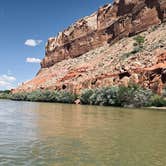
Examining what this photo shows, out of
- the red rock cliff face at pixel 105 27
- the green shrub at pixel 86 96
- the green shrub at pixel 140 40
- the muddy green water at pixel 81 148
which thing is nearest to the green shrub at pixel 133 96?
the green shrub at pixel 86 96

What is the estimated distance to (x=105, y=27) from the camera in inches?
4806

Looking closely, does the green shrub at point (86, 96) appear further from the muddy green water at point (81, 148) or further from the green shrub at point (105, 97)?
the muddy green water at point (81, 148)

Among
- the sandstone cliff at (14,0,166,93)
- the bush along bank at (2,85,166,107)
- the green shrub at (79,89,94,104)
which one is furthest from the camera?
the sandstone cliff at (14,0,166,93)

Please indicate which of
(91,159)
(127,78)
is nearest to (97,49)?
(127,78)

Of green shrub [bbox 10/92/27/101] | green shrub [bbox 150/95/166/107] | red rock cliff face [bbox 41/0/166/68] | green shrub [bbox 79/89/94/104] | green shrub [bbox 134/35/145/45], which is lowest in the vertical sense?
green shrub [bbox 150/95/166/107]

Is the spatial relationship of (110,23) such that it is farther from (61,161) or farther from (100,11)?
(61,161)

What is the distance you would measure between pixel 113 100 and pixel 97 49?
55452 millimetres

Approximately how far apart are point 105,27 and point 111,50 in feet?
56.8

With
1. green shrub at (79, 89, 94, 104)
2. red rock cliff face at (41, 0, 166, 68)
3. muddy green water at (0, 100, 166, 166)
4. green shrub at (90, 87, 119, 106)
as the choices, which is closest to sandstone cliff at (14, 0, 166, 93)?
red rock cliff face at (41, 0, 166, 68)

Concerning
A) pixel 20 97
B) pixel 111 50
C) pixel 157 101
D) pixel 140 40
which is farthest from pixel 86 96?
pixel 20 97

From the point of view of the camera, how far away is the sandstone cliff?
75625 millimetres

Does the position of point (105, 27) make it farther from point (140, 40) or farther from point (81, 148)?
point (81, 148)

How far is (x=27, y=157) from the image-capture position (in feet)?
43.8

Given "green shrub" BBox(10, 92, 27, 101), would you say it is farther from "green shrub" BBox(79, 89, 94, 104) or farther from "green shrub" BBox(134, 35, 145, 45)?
"green shrub" BBox(134, 35, 145, 45)
